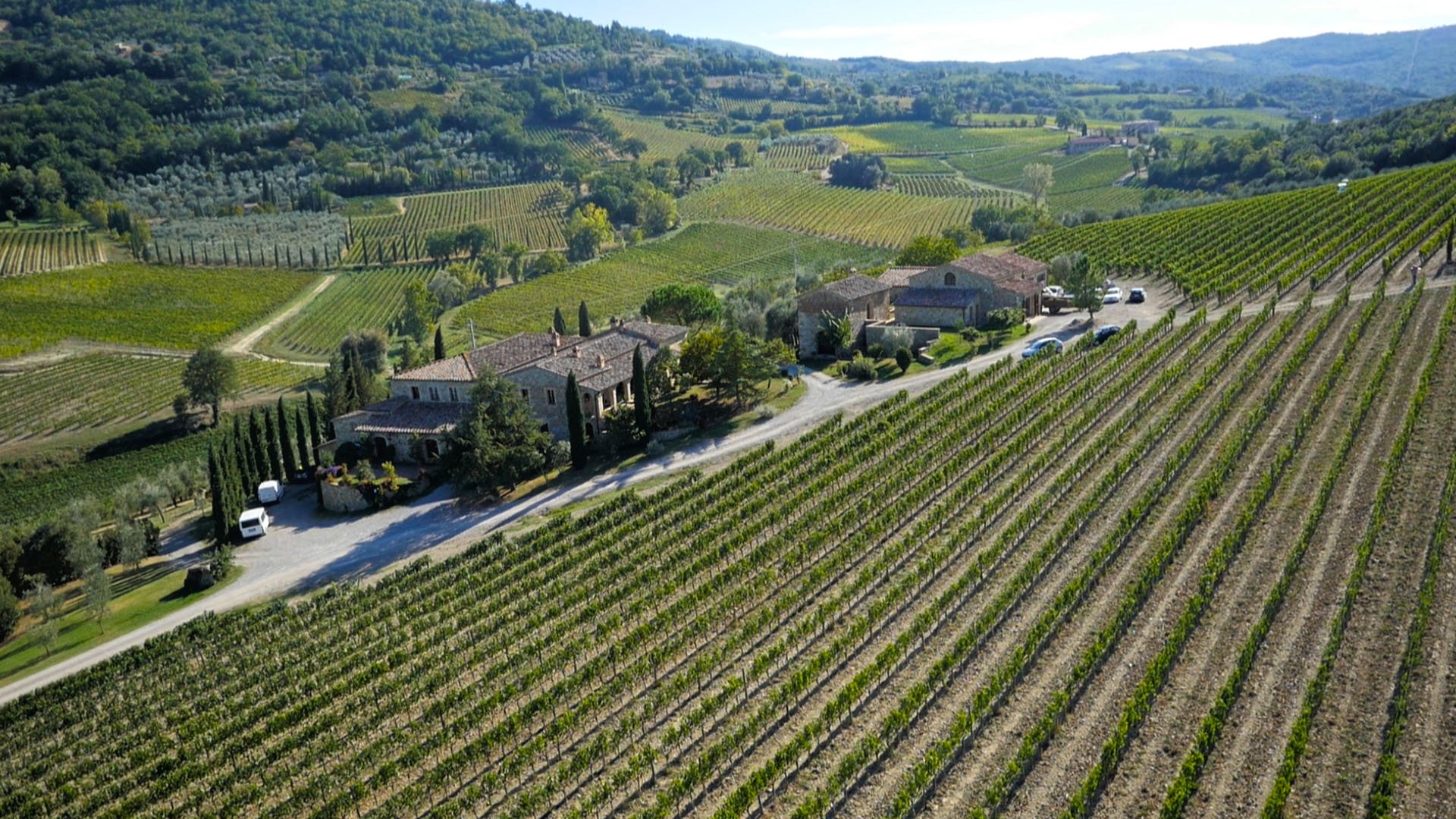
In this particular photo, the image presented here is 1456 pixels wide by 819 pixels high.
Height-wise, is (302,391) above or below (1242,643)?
below

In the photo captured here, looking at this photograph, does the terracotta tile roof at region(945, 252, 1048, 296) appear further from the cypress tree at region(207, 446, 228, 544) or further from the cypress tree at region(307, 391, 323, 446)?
the cypress tree at region(207, 446, 228, 544)

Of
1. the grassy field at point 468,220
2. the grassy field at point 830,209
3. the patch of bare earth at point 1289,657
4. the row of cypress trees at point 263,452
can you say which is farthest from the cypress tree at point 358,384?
the grassy field at point 830,209

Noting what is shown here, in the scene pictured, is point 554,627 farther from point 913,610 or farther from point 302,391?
point 302,391

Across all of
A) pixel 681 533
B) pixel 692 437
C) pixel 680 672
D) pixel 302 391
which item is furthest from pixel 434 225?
pixel 680 672

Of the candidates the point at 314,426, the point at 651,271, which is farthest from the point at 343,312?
the point at 314,426

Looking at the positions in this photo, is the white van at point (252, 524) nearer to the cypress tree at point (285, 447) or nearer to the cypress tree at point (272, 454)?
the cypress tree at point (285, 447)

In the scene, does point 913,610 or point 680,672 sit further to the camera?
point 913,610

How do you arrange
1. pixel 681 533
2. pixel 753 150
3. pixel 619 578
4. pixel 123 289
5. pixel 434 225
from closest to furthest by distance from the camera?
pixel 619 578 < pixel 681 533 < pixel 123 289 < pixel 434 225 < pixel 753 150
